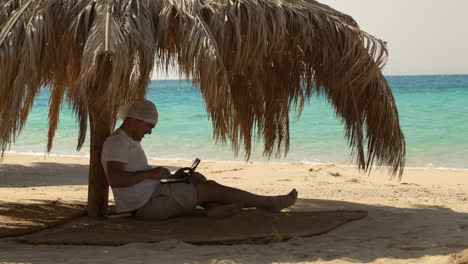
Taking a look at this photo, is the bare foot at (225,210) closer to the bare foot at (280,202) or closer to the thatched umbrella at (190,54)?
the bare foot at (280,202)

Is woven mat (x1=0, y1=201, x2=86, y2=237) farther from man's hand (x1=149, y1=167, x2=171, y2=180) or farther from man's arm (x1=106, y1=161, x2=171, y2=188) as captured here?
man's hand (x1=149, y1=167, x2=171, y2=180)

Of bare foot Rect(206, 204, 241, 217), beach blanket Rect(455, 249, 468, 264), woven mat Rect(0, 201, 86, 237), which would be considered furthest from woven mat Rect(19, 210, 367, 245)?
beach blanket Rect(455, 249, 468, 264)

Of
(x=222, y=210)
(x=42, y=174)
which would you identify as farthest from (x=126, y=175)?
(x=42, y=174)

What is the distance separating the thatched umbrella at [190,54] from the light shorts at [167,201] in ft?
1.60

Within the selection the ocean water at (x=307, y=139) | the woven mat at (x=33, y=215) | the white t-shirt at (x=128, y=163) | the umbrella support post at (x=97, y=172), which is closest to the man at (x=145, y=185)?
the white t-shirt at (x=128, y=163)

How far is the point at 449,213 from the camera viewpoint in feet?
17.5

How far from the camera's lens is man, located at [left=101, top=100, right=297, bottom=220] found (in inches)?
175

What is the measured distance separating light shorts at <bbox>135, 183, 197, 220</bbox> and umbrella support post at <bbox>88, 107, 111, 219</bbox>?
0.39 metres

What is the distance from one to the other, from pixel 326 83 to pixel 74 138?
456 inches

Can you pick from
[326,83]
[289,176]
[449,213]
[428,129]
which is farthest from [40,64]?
[428,129]

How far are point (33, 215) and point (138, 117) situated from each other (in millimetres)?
1150

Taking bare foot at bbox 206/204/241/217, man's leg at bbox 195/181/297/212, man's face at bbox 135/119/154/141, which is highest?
man's face at bbox 135/119/154/141

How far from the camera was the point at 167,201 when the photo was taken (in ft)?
15.2

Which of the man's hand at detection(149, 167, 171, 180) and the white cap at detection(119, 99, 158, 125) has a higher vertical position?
the white cap at detection(119, 99, 158, 125)
